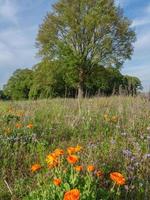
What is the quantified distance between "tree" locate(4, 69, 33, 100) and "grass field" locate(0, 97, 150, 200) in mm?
55453

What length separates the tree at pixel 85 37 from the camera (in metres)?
38.0

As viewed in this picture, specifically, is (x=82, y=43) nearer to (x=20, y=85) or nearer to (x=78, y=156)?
(x=20, y=85)

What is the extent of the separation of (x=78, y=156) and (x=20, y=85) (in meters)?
61.2

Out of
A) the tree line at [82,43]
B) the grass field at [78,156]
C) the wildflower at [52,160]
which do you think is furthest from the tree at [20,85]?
the wildflower at [52,160]

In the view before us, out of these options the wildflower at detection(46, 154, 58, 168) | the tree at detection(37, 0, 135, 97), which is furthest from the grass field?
the tree at detection(37, 0, 135, 97)

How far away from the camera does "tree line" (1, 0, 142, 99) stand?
38094 millimetres

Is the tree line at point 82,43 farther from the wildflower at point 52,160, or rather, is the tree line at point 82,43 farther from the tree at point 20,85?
the wildflower at point 52,160

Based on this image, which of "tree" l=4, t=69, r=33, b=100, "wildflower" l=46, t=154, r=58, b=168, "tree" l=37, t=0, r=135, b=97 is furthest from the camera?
"tree" l=4, t=69, r=33, b=100

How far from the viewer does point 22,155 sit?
4773mm

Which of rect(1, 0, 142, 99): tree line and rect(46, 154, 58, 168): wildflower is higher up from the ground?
rect(1, 0, 142, 99): tree line

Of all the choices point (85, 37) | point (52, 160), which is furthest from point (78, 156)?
point (85, 37)

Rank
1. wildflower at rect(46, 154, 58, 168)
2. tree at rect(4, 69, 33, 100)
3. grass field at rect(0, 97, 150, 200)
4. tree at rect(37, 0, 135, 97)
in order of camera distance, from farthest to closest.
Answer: tree at rect(4, 69, 33, 100) < tree at rect(37, 0, 135, 97) < wildflower at rect(46, 154, 58, 168) < grass field at rect(0, 97, 150, 200)

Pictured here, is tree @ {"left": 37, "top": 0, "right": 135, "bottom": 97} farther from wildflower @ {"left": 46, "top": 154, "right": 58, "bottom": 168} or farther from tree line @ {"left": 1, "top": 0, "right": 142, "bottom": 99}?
wildflower @ {"left": 46, "top": 154, "right": 58, "bottom": 168}

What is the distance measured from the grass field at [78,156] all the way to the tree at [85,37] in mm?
30422
